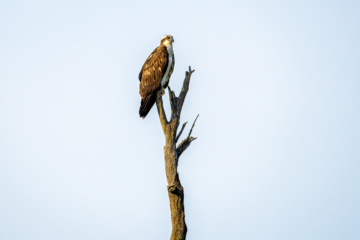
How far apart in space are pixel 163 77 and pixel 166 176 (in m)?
2.71

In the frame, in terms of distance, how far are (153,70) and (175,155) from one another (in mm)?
2686

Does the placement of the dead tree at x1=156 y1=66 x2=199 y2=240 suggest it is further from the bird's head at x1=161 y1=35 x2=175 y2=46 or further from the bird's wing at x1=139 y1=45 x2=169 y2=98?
the bird's head at x1=161 y1=35 x2=175 y2=46

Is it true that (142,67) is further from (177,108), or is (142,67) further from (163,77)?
(177,108)

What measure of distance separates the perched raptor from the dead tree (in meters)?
0.96

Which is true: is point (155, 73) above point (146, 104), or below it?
above

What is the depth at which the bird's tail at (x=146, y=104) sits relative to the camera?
14977 mm

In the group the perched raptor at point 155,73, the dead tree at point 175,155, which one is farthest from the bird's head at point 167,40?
the dead tree at point 175,155

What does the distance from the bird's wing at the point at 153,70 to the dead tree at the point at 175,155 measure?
4.04 feet

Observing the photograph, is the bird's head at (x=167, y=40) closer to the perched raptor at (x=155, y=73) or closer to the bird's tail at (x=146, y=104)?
the perched raptor at (x=155, y=73)

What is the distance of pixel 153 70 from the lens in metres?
15.5

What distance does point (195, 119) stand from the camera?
13773 mm

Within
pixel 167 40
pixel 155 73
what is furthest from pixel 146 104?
pixel 167 40

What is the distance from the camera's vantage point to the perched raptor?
15078 mm

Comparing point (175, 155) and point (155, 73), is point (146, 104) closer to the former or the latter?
point (155, 73)
